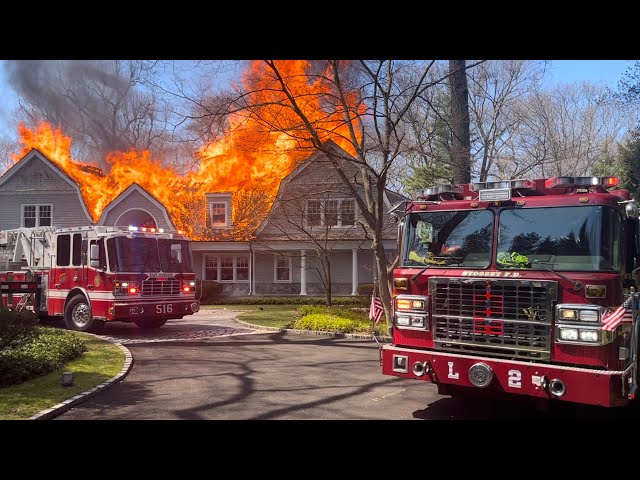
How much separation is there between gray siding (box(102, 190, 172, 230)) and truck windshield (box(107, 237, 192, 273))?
47.3 feet

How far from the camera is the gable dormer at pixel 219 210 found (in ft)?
96.8

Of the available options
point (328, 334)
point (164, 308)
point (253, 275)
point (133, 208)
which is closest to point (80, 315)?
point (164, 308)

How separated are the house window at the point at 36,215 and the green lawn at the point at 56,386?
2211 cm

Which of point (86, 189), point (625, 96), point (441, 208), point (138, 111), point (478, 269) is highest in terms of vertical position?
point (138, 111)

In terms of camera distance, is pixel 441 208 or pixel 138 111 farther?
pixel 138 111

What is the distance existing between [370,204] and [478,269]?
33.6 feet

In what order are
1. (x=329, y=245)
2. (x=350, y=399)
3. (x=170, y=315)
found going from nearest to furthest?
(x=350, y=399)
(x=170, y=315)
(x=329, y=245)

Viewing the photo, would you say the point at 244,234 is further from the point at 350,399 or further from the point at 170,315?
the point at 350,399

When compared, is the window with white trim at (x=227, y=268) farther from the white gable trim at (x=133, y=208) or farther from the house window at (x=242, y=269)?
the white gable trim at (x=133, y=208)

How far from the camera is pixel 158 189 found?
3300 centimetres

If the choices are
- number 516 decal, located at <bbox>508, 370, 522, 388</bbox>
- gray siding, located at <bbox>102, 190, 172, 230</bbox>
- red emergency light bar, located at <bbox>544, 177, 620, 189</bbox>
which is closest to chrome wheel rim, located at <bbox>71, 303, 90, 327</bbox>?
number 516 decal, located at <bbox>508, 370, 522, 388</bbox>

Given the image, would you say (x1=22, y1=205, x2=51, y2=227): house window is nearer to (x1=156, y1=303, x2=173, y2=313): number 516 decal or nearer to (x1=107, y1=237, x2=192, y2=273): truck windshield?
(x1=107, y1=237, x2=192, y2=273): truck windshield

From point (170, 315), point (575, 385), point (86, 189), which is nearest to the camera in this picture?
point (575, 385)
